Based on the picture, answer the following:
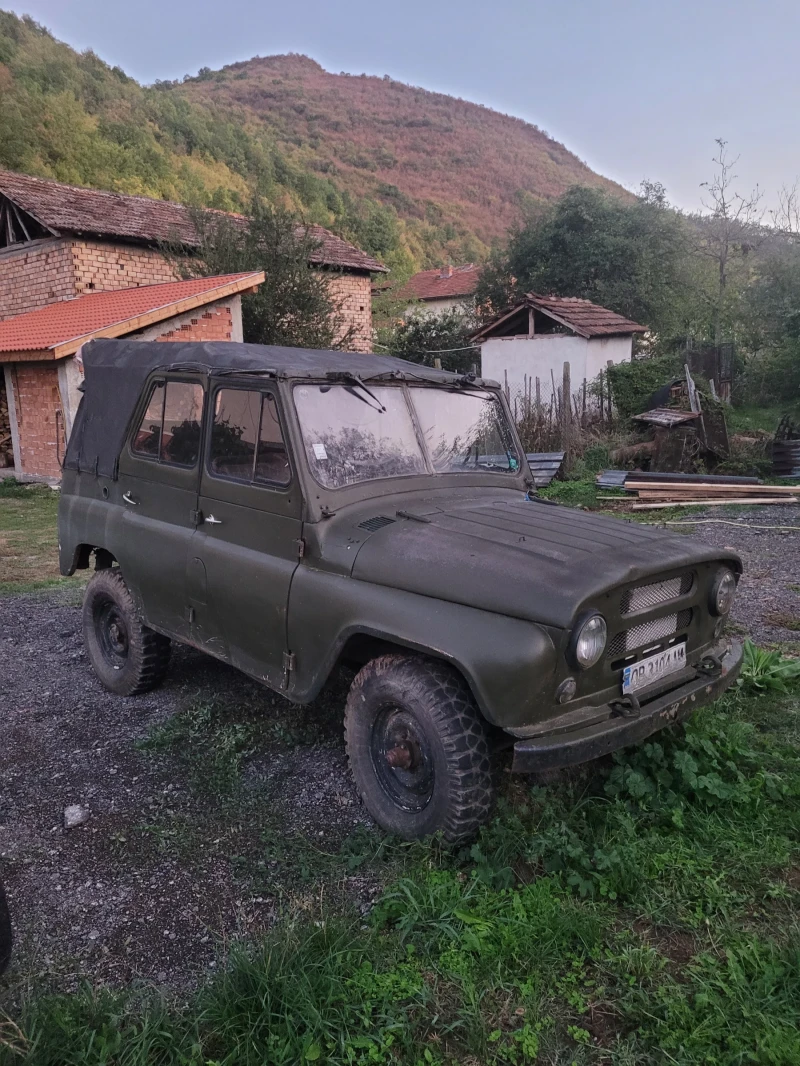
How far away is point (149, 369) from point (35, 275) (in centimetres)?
1710

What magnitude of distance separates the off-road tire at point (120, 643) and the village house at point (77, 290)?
9.46 metres

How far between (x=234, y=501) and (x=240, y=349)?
890 mm

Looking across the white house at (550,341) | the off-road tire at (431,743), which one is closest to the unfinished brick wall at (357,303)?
the white house at (550,341)

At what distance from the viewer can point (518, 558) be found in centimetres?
297

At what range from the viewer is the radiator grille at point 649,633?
300 cm

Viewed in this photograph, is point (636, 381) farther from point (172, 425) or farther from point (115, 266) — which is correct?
point (172, 425)

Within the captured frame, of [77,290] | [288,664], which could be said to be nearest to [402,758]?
[288,664]

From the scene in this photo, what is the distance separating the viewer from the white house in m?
18.7

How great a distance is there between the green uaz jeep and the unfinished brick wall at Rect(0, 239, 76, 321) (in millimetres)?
15463

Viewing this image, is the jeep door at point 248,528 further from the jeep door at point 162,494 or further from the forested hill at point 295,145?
the forested hill at point 295,145

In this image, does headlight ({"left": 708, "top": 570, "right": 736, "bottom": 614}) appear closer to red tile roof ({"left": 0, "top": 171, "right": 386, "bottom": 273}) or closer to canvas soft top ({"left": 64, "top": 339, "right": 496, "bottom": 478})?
canvas soft top ({"left": 64, "top": 339, "right": 496, "bottom": 478})

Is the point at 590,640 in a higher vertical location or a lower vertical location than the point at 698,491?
higher

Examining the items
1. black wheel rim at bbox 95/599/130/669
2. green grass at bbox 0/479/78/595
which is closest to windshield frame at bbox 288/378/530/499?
black wheel rim at bbox 95/599/130/669

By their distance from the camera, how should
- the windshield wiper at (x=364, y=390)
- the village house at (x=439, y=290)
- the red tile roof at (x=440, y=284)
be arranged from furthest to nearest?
the red tile roof at (x=440, y=284)
the village house at (x=439, y=290)
the windshield wiper at (x=364, y=390)
